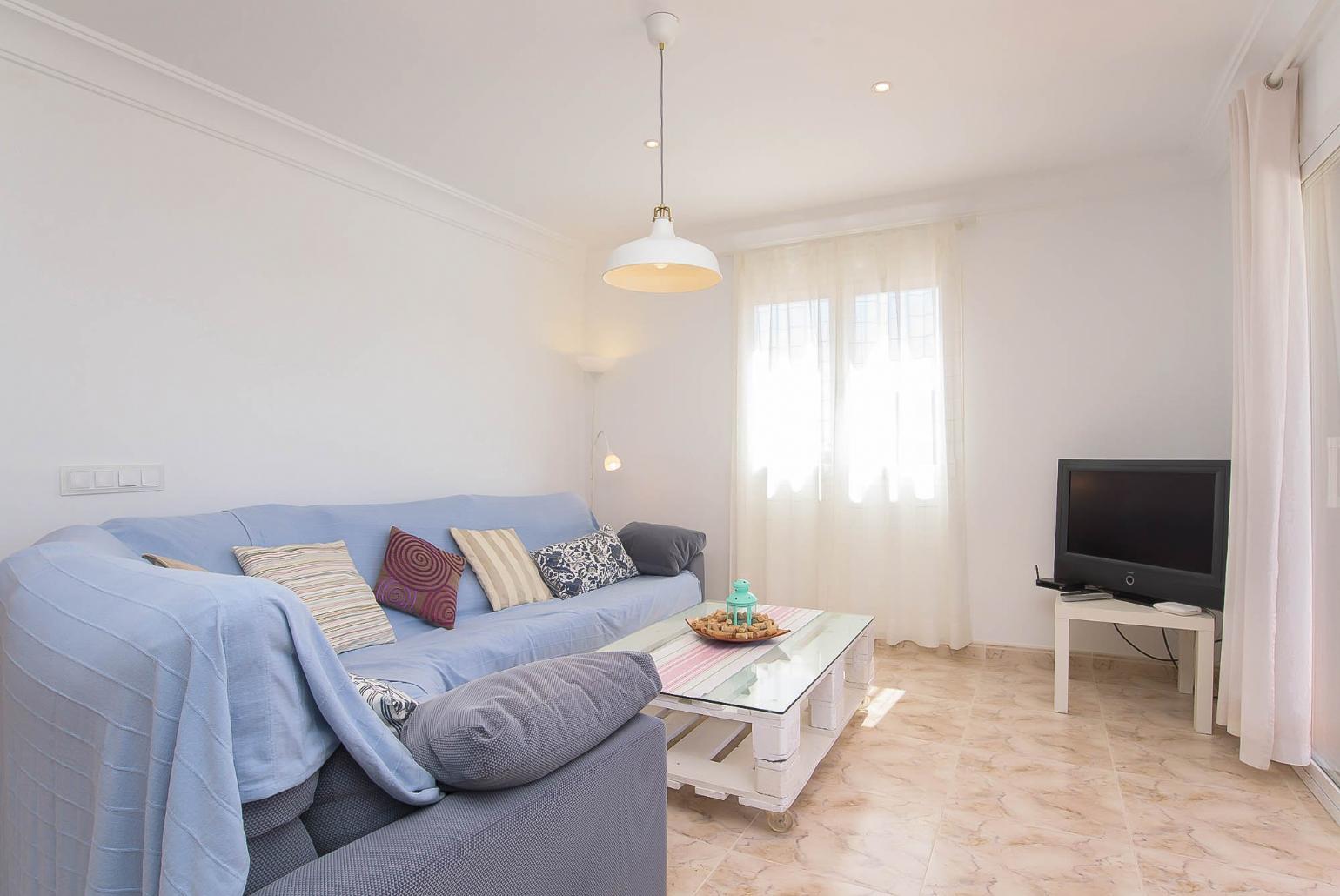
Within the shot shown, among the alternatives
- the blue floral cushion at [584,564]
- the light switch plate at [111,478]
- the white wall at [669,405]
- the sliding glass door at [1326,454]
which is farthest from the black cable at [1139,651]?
the light switch plate at [111,478]

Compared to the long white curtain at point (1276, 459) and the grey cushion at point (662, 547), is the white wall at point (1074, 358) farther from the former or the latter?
the grey cushion at point (662, 547)

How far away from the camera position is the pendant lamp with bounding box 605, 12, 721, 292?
2.45 meters

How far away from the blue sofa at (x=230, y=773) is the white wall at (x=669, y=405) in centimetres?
340

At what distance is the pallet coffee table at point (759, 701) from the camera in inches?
88.2

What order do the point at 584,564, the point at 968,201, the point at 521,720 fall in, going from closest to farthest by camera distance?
the point at 521,720 → the point at 584,564 → the point at 968,201

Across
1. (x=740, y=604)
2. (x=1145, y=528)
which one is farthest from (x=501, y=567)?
(x=1145, y=528)

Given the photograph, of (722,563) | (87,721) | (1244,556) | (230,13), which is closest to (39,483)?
(230,13)

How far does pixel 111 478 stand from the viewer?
8.75 ft

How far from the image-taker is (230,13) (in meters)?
2.46

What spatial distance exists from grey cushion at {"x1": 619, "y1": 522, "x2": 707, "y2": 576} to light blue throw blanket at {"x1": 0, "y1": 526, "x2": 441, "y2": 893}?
3.12 meters

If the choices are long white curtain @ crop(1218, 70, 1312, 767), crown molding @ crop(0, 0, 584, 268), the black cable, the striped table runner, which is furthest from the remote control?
crown molding @ crop(0, 0, 584, 268)

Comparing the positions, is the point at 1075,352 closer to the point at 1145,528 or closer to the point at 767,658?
the point at 1145,528

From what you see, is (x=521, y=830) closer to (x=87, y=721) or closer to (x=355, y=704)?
(x=355, y=704)

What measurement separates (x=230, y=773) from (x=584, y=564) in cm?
306
